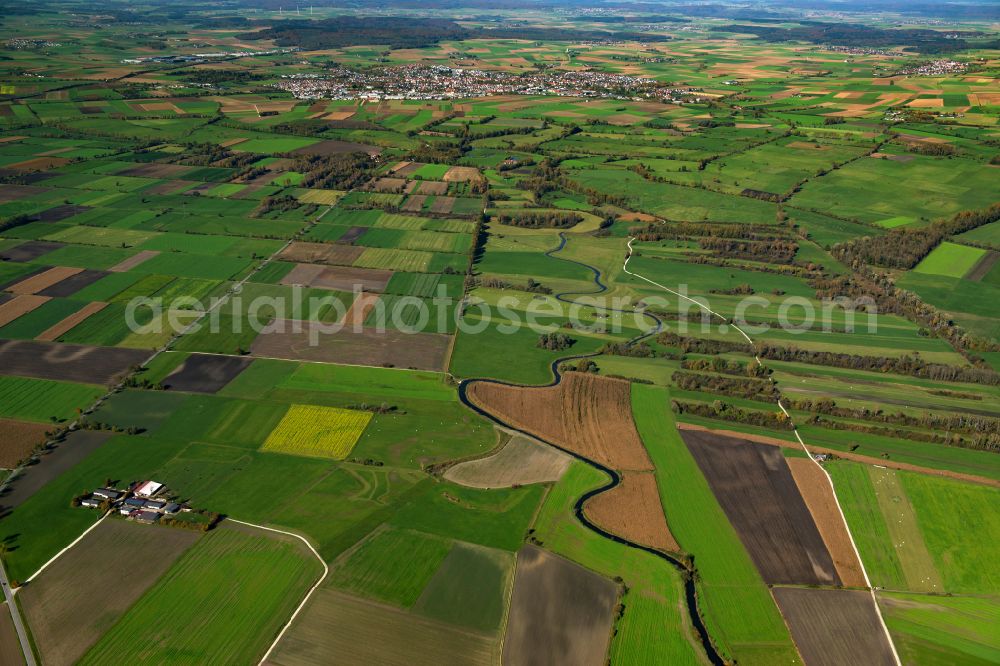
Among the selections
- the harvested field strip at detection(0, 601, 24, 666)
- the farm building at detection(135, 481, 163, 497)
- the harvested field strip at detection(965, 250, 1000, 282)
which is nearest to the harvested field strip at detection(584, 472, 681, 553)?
the farm building at detection(135, 481, 163, 497)

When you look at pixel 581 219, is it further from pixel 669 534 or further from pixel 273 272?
pixel 669 534

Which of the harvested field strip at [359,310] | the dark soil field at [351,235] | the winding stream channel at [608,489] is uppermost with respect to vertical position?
the dark soil field at [351,235]

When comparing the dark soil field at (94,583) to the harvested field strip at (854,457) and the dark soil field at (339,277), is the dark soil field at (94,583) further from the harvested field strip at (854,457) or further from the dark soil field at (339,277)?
the dark soil field at (339,277)

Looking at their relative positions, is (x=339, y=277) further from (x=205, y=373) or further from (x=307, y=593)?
(x=307, y=593)

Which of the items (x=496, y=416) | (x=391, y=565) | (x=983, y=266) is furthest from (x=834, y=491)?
(x=983, y=266)

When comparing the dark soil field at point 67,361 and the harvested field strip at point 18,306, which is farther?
the harvested field strip at point 18,306

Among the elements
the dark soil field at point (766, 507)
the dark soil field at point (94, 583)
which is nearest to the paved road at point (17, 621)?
the dark soil field at point (94, 583)

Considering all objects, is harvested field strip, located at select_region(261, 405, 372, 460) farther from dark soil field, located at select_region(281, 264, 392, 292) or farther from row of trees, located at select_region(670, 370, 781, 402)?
row of trees, located at select_region(670, 370, 781, 402)
